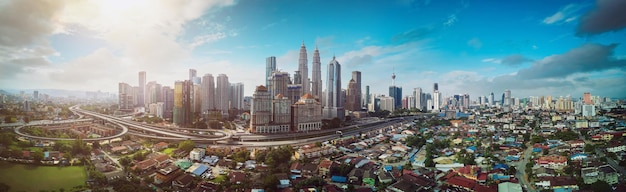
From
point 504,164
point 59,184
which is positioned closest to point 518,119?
point 504,164

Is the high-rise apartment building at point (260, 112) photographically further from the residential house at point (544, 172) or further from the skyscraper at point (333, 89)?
the residential house at point (544, 172)

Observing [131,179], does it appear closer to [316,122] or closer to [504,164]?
[504,164]

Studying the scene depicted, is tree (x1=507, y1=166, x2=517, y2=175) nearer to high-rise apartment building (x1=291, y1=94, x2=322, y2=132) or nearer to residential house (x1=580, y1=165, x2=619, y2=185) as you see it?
residential house (x1=580, y1=165, x2=619, y2=185)

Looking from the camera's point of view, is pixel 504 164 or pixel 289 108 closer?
pixel 504 164

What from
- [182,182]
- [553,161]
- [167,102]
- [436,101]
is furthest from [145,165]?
[436,101]

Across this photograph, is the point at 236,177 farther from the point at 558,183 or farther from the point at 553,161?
the point at 553,161

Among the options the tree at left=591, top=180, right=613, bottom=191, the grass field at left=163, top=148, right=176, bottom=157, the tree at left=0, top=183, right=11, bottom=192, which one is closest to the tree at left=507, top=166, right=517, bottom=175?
the tree at left=591, top=180, right=613, bottom=191

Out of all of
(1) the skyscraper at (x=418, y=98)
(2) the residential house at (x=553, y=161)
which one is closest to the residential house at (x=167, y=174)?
(2) the residential house at (x=553, y=161)
